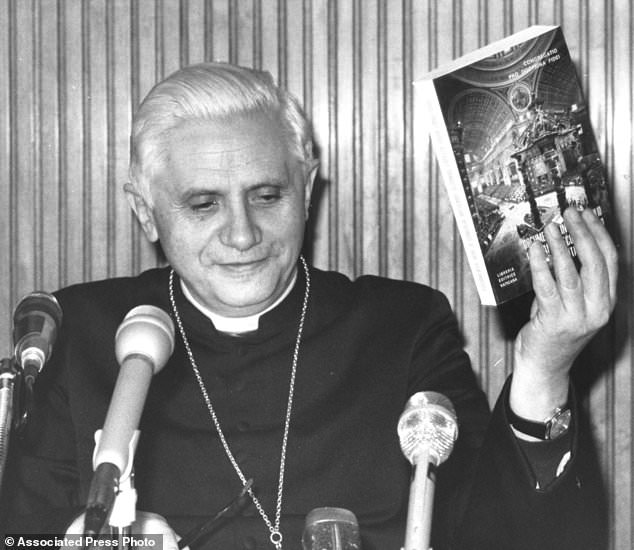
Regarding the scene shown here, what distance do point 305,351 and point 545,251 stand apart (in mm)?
761

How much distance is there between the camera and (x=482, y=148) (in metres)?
1.83

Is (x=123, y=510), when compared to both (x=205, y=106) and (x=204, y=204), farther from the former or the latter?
(x=205, y=106)

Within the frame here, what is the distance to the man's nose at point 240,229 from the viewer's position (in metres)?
2.20

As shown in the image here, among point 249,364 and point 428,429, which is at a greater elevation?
point 428,429

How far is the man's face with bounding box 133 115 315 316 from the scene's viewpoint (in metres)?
2.24

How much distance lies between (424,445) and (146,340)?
1.31ft

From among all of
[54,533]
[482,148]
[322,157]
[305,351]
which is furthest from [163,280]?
[482,148]

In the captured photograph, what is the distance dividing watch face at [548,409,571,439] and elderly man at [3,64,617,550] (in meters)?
0.18

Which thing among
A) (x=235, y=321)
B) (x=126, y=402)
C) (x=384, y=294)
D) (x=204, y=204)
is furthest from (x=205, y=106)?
(x=126, y=402)

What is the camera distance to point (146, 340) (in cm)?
143

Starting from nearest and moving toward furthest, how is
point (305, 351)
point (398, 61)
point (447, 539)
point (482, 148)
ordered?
point (482, 148)
point (447, 539)
point (305, 351)
point (398, 61)

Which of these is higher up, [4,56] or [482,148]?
[4,56]

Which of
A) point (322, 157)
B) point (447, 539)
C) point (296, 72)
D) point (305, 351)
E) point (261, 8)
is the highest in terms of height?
point (261, 8)

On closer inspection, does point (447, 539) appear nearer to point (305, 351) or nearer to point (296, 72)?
point (305, 351)
